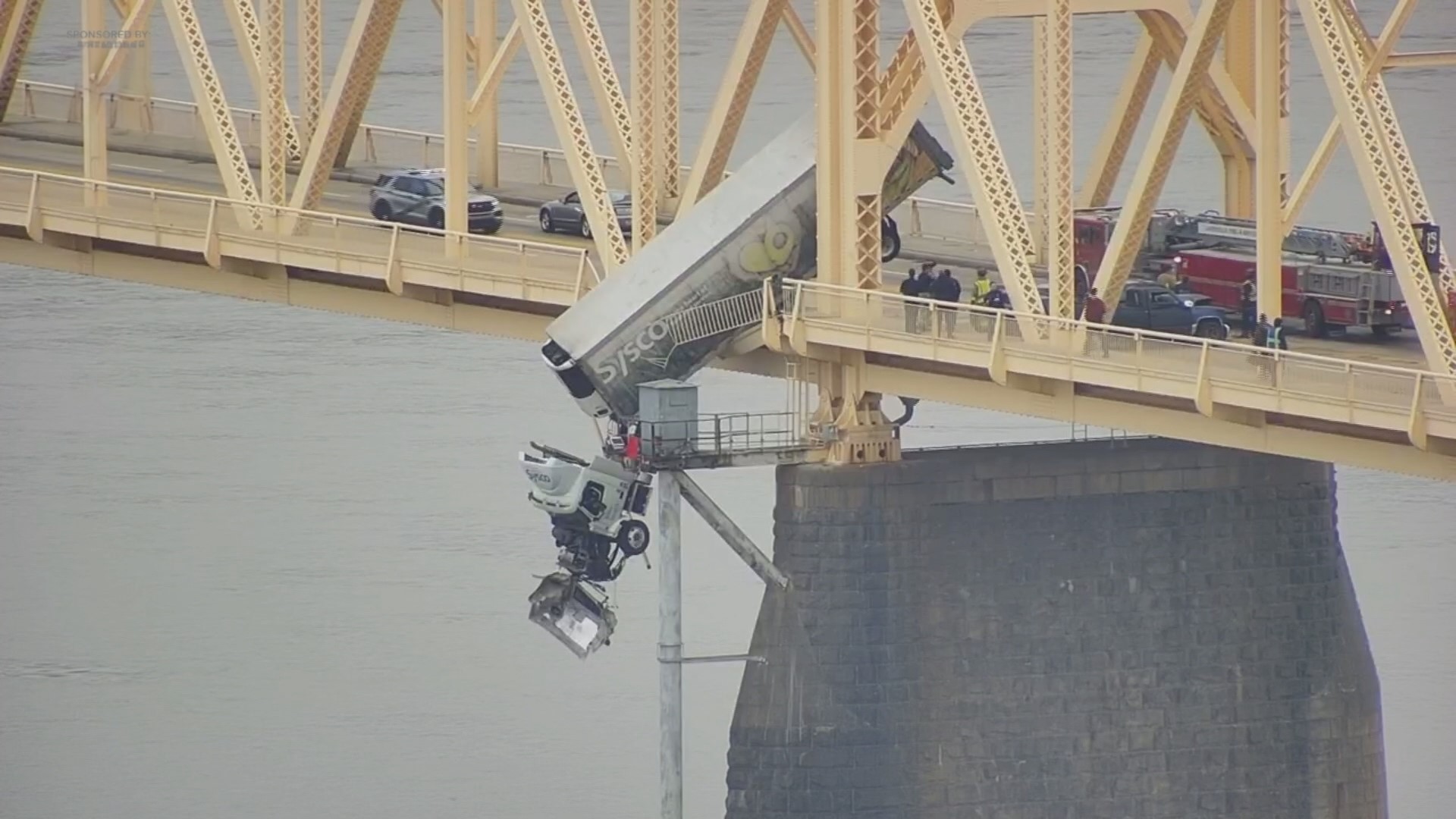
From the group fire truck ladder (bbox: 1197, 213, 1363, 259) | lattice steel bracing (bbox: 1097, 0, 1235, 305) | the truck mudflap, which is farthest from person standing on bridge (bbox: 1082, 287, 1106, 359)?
fire truck ladder (bbox: 1197, 213, 1363, 259)

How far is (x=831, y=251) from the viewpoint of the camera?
56.4m

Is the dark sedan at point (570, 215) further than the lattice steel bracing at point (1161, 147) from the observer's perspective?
Yes

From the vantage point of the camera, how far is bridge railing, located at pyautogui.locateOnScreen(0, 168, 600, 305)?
6031cm

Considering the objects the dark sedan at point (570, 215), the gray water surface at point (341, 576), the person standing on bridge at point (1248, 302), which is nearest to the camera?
the person standing on bridge at point (1248, 302)

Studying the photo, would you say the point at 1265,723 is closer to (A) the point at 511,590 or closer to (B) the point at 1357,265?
(B) the point at 1357,265

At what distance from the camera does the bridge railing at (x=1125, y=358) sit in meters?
49.7

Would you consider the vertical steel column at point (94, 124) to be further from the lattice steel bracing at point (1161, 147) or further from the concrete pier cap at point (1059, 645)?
the lattice steel bracing at point (1161, 147)

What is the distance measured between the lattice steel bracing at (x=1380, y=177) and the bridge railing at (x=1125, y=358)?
0.57 metres

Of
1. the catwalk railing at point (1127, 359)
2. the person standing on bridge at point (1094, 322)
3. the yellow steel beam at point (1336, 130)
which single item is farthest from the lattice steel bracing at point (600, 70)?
the yellow steel beam at point (1336, 130)

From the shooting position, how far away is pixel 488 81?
62625 mm

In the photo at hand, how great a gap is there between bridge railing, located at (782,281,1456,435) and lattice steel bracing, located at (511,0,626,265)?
4.17 metres

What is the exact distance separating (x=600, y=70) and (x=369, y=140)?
15954 millimetres

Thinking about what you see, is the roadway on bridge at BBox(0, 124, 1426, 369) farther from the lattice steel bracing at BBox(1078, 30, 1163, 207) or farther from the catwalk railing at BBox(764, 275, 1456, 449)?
the catwalk railing at BBox(764, 275, 1456, 449)

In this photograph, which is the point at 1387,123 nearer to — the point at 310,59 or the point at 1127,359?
the point at 1127,359
